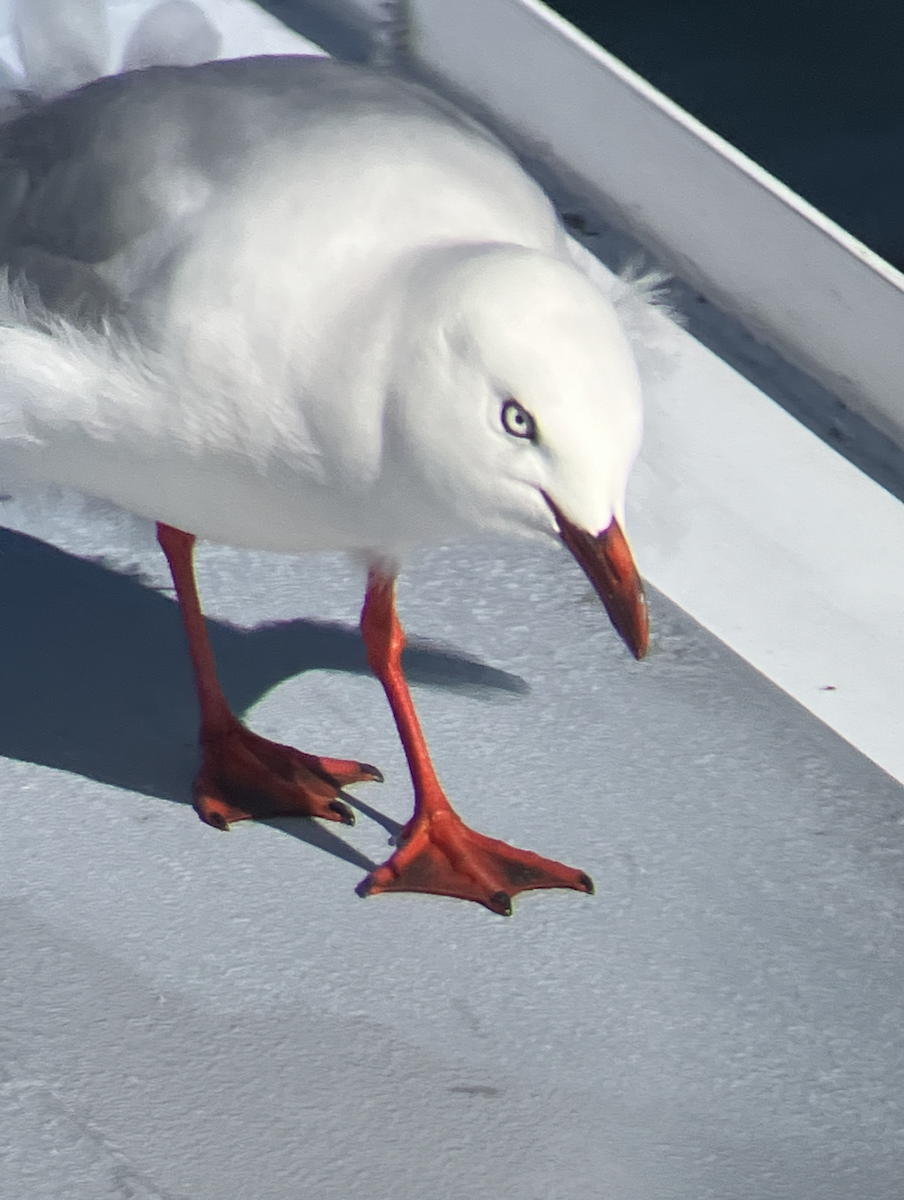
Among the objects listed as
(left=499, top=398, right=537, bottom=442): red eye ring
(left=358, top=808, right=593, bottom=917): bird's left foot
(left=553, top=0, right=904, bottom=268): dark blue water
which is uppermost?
(left=499, top=398, right=537, bottom=442): red eye ring

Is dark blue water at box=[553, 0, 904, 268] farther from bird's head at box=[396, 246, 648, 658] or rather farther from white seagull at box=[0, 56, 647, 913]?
bird's head at box=[396, 246, 648, 658]

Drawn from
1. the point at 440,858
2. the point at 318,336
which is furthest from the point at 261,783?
the point at 318,336

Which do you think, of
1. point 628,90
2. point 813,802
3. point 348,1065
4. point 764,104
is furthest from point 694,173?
point 348,1065

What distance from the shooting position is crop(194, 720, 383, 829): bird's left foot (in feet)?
5.36

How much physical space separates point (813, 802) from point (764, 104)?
115cm

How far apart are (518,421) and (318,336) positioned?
191 millimetres

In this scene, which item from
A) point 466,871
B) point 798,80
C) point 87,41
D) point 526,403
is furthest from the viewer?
point 798,80

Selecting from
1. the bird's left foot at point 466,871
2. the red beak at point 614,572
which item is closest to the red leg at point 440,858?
the bird's left foot at point 466,871

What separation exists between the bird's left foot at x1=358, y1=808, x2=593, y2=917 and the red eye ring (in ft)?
1.68

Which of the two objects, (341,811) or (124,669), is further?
(124,669)

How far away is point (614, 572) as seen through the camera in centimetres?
124

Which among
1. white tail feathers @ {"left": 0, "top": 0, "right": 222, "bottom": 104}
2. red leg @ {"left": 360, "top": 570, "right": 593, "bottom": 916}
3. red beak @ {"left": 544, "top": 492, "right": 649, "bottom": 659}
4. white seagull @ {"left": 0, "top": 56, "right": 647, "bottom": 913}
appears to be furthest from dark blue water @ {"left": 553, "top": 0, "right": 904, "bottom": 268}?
red beak @ {"left": 544, "top": 492, "right": 649, "bottom": 659}

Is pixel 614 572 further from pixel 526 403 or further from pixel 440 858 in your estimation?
pixel 440 858

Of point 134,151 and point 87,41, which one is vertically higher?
point 134,151
